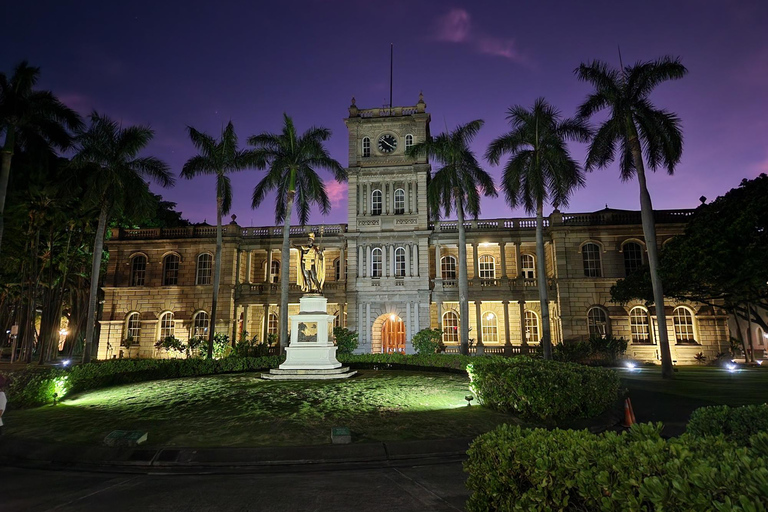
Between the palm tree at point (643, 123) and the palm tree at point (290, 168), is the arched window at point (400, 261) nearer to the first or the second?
the palm tree at point (290, 168)

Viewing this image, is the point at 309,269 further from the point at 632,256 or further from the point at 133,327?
the point at 632,256

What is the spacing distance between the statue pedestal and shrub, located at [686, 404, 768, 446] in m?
12.7

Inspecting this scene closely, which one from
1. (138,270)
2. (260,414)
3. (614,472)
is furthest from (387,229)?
(614,472)

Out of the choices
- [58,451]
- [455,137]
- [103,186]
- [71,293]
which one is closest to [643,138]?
[455,137]

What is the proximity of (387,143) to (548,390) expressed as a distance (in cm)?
2717

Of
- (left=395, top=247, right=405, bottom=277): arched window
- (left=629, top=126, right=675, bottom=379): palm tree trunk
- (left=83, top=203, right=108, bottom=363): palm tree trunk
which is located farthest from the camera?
(left=395, top=247, right=405, bottom=277): arched window

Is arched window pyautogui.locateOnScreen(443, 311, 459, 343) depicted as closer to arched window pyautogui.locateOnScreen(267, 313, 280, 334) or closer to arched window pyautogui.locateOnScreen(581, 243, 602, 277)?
arched window pyautogui.locateOnScreen(581, 243, 602, 277)

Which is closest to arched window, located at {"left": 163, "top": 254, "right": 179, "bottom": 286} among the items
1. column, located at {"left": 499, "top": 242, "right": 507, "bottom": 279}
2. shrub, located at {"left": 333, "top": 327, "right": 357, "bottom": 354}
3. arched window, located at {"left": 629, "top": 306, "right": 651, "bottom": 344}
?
shrub, located at {"left": 333, "top": 327, "right": 357, "bottom": 354}

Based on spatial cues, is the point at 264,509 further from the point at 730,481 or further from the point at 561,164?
the point at 561,164

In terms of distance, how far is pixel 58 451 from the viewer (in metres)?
7.51

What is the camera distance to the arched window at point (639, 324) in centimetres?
2875

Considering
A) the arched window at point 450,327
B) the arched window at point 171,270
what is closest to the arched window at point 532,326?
the arched window at point 450,327

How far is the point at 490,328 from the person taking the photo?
3306cm

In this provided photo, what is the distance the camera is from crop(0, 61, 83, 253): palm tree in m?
19.6
